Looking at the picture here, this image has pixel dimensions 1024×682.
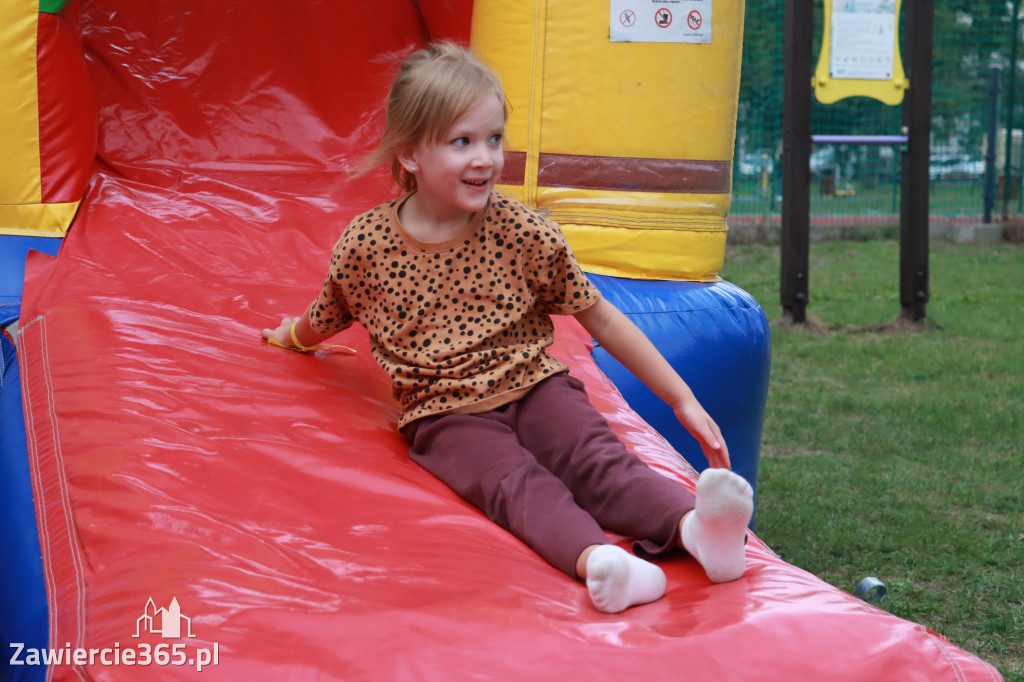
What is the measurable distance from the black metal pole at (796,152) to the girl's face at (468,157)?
4.15 metres

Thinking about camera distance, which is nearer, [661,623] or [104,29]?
[661,623]

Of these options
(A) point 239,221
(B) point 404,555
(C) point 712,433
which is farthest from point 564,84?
(B) point 404,555

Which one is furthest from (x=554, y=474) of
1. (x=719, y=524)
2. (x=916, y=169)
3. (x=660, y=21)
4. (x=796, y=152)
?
(x=916, y=169)

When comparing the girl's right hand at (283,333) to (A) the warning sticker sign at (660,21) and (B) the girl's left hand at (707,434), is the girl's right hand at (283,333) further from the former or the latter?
(A) the warning sticker sign at (660,21)

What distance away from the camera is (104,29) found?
10.0ft

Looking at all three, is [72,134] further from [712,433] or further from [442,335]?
[712,433]

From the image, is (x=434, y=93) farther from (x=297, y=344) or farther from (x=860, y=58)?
(x=860, y=58)

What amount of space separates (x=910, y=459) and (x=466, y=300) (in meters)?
2.28

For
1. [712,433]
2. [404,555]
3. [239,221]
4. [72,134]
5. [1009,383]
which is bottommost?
[1009,383]

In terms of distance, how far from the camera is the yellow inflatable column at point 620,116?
273 cm

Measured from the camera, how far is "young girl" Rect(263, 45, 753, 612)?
5.45 ft

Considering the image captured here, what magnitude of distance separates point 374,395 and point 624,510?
65cm

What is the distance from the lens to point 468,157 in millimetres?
1789

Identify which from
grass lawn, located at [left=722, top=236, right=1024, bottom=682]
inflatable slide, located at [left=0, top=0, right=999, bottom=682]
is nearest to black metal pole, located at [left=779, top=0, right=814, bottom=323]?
grass lawn, located at [left=722, top=236, right=1024, bottom=682]
